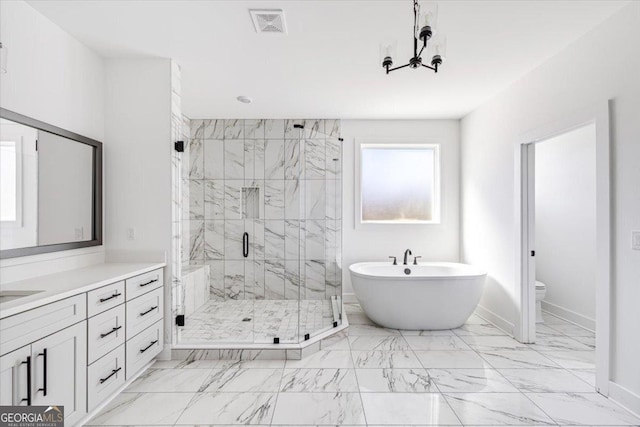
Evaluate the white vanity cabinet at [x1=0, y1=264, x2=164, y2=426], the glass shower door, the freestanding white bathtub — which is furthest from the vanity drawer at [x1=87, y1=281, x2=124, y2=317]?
the freestanding white bathtub

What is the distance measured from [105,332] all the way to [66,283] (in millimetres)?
371

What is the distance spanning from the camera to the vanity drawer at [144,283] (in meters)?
2.37

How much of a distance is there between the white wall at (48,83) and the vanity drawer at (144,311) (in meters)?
0.57

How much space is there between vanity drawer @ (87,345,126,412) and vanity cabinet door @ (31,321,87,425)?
48 millimetres

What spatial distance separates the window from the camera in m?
4.85

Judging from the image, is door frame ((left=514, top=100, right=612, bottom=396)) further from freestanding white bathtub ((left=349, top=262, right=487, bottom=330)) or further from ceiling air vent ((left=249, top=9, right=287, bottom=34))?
ceiling air vent ((left=249, top=9, right=287, bottom=34))

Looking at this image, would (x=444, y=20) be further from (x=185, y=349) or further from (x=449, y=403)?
(x=185, y=349)

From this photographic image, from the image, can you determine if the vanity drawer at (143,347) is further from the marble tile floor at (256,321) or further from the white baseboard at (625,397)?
the white baseboard at (625,397)

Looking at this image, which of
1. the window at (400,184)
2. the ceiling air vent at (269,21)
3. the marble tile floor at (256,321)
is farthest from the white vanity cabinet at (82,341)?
the window at (400,184)

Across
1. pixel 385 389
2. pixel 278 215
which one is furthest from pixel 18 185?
pixel 385 389

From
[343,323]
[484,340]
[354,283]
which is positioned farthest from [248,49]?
[484,340]

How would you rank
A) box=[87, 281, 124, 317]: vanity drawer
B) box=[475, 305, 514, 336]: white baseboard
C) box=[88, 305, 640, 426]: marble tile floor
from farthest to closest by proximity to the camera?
box=[475, 305, 514, 336]: white baseboard → box=[88, 305, 640, 426]: marble tile floor → box=[87, 281, 124, 317]: vanity drawer

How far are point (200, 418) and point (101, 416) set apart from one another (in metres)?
0.61

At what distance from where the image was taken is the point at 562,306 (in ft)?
13.4
